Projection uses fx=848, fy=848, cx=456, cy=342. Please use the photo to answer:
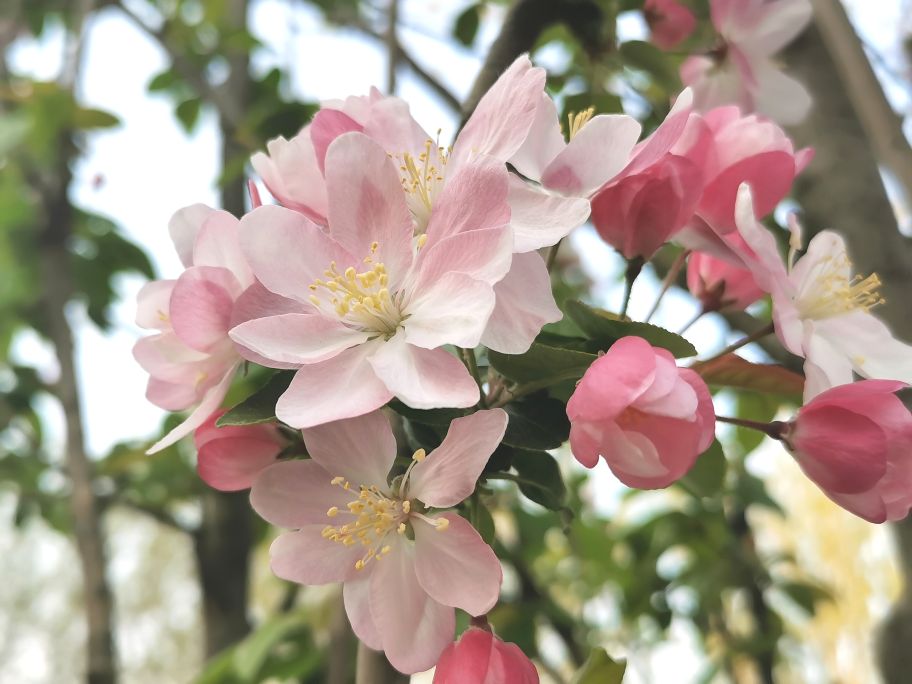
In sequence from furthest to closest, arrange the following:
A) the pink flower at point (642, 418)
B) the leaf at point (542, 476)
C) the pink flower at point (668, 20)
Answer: the pink flower at point (668, 20)
the leaf at point (542, 476)
the pink flower at point (642, 418)

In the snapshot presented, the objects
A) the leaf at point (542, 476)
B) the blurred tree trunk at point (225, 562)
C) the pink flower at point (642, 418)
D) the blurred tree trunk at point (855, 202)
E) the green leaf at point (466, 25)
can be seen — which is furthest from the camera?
the blurred tree trunk at point (225, 562)

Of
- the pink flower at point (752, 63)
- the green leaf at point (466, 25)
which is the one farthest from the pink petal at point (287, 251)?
the green leaf at point (466, 25)

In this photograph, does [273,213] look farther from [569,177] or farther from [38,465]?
[38,465]

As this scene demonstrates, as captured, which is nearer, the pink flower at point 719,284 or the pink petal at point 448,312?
the pink petal at point 448,312

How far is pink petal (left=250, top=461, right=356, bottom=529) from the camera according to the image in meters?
0.40

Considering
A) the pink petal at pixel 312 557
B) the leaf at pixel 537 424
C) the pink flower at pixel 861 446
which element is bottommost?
the pink petal at pixel 312 557

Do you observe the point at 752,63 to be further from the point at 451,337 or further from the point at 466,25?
the point at 466,25

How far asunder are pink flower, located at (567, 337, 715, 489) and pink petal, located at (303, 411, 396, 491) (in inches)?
3.6

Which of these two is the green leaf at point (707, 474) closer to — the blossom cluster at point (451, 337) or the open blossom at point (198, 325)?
the blossom cluster at point (451, 337)

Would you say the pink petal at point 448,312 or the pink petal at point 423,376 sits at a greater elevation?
the pink petal at point 448,312

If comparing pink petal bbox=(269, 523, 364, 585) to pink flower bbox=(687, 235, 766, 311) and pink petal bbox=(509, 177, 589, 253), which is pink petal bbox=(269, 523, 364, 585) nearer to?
pink petal bbox=(509, 177, 589, 253)

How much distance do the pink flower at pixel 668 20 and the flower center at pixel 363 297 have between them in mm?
490

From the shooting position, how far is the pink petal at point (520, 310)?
14.5 inches

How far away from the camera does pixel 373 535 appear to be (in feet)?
1.32
